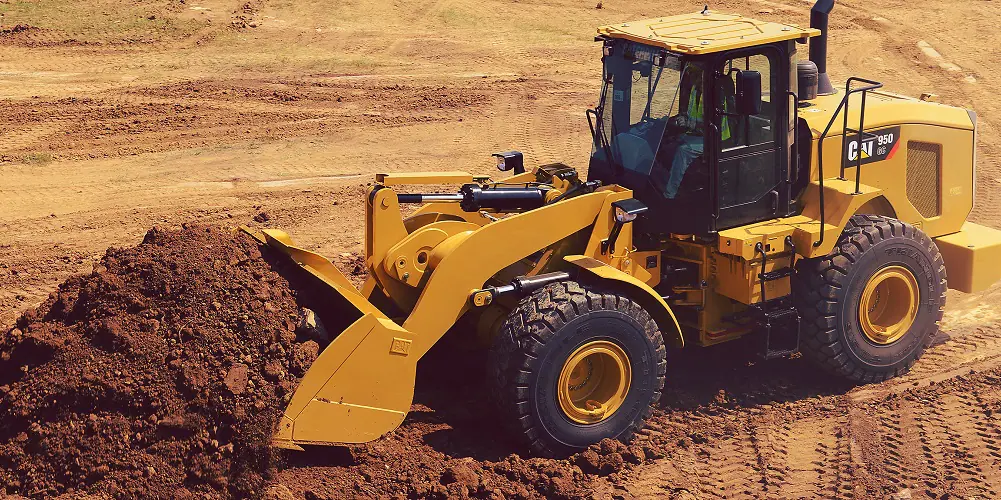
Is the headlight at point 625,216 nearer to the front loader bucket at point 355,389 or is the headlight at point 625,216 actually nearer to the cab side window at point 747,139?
the cab side window at point 747,139

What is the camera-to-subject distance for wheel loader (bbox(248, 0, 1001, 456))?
24.6ft

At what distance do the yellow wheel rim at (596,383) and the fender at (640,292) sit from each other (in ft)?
1.42

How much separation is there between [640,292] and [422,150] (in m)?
8.09

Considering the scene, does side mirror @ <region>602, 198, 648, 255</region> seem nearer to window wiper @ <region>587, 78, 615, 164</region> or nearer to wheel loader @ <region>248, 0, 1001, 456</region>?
wheel loader @ <region>248, 0, 1001, 456</region>

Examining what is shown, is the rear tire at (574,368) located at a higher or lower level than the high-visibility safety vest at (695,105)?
lower

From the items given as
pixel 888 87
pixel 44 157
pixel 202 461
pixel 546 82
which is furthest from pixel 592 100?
pixel 202 461

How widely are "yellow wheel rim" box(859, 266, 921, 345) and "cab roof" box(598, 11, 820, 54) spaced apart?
6.84 feet

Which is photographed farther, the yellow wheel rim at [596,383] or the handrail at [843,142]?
the handrail at [843,142]

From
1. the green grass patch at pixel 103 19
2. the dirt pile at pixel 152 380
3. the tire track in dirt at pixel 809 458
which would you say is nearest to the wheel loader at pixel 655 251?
the dirt pile at pixel 152 380

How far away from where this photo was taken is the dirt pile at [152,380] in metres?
6.82

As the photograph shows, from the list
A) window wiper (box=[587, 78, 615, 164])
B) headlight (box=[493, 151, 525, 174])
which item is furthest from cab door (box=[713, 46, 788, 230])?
headlight (box=[493, 151, 525, 174])

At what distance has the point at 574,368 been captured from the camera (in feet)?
25.7

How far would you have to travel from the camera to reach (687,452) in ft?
26.7

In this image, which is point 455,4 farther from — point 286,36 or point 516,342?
point 516,342
